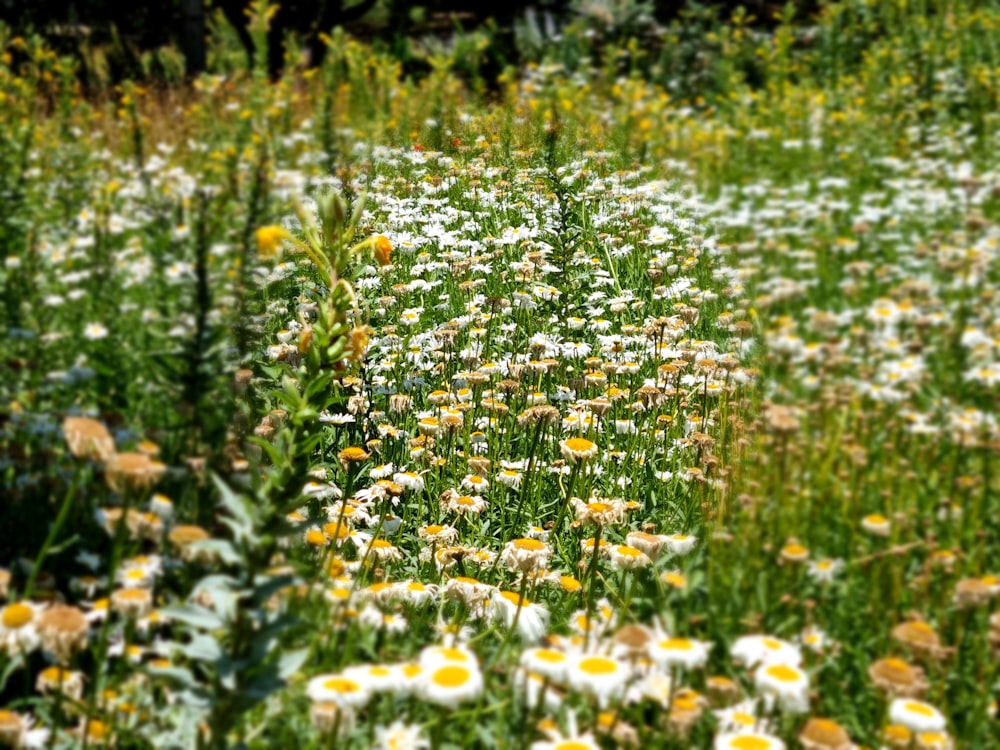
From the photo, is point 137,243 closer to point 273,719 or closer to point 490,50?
point 273,719

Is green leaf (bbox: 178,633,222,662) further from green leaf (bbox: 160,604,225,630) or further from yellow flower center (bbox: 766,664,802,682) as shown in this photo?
yellow flower center (bbox: 766,664,802,682)

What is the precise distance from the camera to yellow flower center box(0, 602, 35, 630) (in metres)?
1.62

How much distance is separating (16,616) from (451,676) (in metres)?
0.69

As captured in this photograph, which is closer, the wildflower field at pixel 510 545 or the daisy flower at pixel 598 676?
the daisy flower at pixel 598 676

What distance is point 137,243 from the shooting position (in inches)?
71.3

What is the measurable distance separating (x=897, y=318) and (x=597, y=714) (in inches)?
33.8

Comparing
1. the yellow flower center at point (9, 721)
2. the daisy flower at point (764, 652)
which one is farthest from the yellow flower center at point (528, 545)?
the yellow flower center at point (9, 721)

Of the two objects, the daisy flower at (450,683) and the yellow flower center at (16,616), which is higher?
the yellow flower center at (16,616)

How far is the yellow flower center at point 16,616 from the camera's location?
1619 millimetres

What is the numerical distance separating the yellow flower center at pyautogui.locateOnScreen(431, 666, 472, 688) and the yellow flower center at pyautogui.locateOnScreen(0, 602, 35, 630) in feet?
2.14

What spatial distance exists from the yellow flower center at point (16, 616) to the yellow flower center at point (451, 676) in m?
0.65

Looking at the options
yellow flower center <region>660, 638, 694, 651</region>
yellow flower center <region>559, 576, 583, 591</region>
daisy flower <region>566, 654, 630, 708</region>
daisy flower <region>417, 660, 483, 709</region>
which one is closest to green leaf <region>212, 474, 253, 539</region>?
daisy flower <region>417, 660, 483, 709</region>

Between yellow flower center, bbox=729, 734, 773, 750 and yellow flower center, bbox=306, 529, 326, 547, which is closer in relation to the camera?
yellow flower center, bbox=729, 734, 773, 750

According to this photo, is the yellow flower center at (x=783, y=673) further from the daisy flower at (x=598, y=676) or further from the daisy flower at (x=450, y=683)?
the daisy flower at (x=450, y=683)
